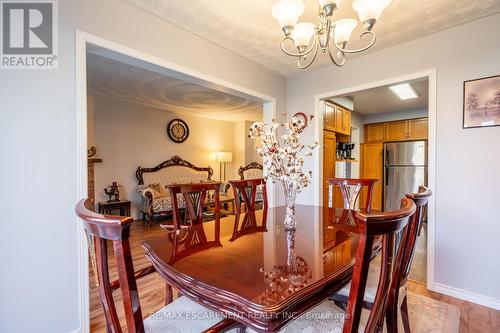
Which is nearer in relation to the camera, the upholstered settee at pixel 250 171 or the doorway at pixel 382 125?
the doorway at pixel 382 125

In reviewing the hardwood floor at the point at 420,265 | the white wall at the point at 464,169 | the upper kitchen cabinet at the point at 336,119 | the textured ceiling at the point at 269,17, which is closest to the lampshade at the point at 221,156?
the upper kitchen cabinet at the point at 336,119

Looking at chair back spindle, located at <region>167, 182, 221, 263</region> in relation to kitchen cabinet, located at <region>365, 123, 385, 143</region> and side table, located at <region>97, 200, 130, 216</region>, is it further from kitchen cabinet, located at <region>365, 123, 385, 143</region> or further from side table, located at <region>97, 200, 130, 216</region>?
kitchen cabinet, located at <region>365, 123, 385, 143</region>

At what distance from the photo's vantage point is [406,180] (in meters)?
5.22

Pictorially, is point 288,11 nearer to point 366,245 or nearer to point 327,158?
point 366,245

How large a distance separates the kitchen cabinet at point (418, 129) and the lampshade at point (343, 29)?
4626mm

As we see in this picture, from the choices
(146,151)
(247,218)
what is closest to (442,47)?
(247,218)

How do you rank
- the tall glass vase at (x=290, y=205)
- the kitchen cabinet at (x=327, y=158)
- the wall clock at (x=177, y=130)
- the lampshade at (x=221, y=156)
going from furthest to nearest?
A: 1. the lampshade at (x=221, y=156)
2. the wall clock at (x=177, y=130)
3. the kitchen cabinet at (x=327, y=158)
4. the tall glass vase at (x=290, y=205)

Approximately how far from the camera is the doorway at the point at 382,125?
7.80 feet

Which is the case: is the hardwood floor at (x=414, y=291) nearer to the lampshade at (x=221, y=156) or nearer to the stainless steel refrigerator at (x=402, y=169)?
the stainless steel refrigerator at (x=402, y=169)

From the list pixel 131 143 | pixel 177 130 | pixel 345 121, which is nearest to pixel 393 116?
pixel 345 121

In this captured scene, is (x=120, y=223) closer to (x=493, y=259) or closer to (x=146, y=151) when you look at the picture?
(x=493, y=259)

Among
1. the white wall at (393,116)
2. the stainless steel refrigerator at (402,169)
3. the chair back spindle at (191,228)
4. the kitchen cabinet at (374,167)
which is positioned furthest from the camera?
the kitchen cabinet at (374,167)

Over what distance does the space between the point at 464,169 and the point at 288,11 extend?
211 cm

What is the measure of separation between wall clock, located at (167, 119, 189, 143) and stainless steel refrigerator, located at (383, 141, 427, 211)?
190 inches
